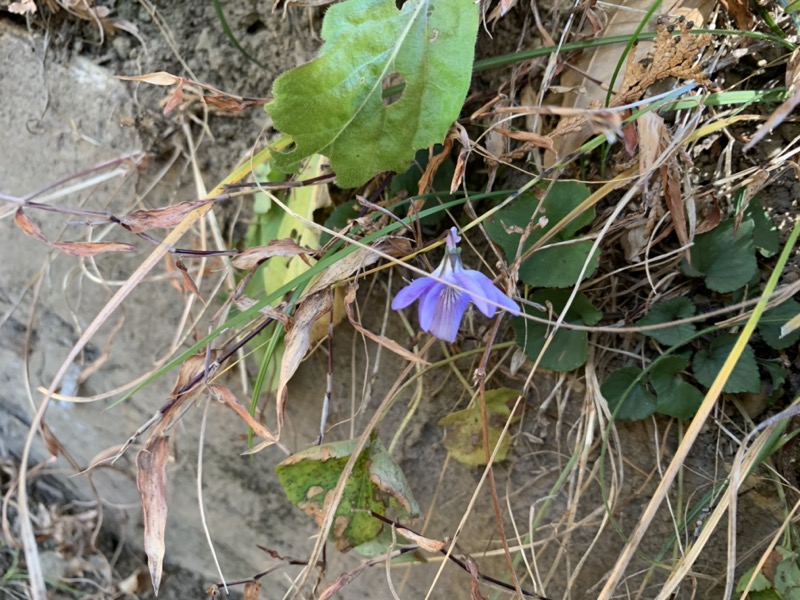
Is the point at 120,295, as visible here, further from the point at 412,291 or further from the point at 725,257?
the point at 725,257

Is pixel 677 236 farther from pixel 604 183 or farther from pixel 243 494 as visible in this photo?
pixel 243 494

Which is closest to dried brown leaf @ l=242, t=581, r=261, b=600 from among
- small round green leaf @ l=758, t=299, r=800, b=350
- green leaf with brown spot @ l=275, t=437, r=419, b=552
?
green leaf with brown spot @ l=275, t=437, r=419, b=552

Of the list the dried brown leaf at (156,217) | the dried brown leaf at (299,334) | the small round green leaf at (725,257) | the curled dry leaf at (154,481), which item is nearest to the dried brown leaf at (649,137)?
the small round green leaf at (725,257)

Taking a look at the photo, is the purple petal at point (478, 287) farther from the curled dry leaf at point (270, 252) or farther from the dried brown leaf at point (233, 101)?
the dried brown leaf at point (233, 101)

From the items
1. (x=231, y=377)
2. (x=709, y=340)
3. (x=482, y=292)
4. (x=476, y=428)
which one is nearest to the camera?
(x=482, y=292)

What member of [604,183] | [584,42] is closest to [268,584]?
[604,183]

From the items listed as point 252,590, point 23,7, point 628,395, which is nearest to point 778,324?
point 628,395

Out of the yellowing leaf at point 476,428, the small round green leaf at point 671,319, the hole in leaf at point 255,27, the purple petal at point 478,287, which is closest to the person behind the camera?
the purple petal at point 478,287
